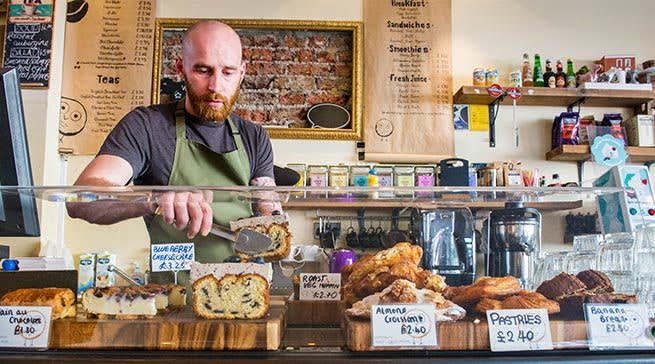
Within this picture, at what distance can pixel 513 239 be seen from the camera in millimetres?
1166

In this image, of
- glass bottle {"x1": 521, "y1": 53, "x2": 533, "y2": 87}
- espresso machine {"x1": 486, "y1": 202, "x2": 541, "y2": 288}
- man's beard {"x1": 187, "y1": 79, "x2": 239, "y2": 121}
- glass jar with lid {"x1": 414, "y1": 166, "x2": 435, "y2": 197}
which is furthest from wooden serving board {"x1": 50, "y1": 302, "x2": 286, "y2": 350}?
glass bottle {"x1": 521, "y1": 53, "x2": 533, "y2": 87}

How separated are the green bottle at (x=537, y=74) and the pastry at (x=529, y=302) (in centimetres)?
304

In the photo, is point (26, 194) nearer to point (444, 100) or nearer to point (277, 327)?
point (277, 327)

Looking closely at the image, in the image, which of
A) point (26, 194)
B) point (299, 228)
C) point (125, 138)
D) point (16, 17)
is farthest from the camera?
point (16, 17)

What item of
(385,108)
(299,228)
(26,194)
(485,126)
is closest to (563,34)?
(485,126)

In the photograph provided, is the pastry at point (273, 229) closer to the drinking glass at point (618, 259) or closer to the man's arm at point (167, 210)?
the man's arm at point (167, 210)

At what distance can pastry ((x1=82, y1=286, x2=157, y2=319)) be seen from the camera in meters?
0.97

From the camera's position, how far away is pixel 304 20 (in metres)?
3.82

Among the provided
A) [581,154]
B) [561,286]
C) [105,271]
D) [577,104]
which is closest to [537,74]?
[577,104]

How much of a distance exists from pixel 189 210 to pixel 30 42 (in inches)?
119

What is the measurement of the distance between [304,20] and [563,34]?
68.5 inches

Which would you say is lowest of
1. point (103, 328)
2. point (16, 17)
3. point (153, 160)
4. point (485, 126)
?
point (103, 328)

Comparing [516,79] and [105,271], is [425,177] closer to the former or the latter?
[516,79]

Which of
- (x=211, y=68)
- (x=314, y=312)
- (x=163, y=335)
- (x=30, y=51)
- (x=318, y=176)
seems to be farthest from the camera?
(x=318, y=176)
